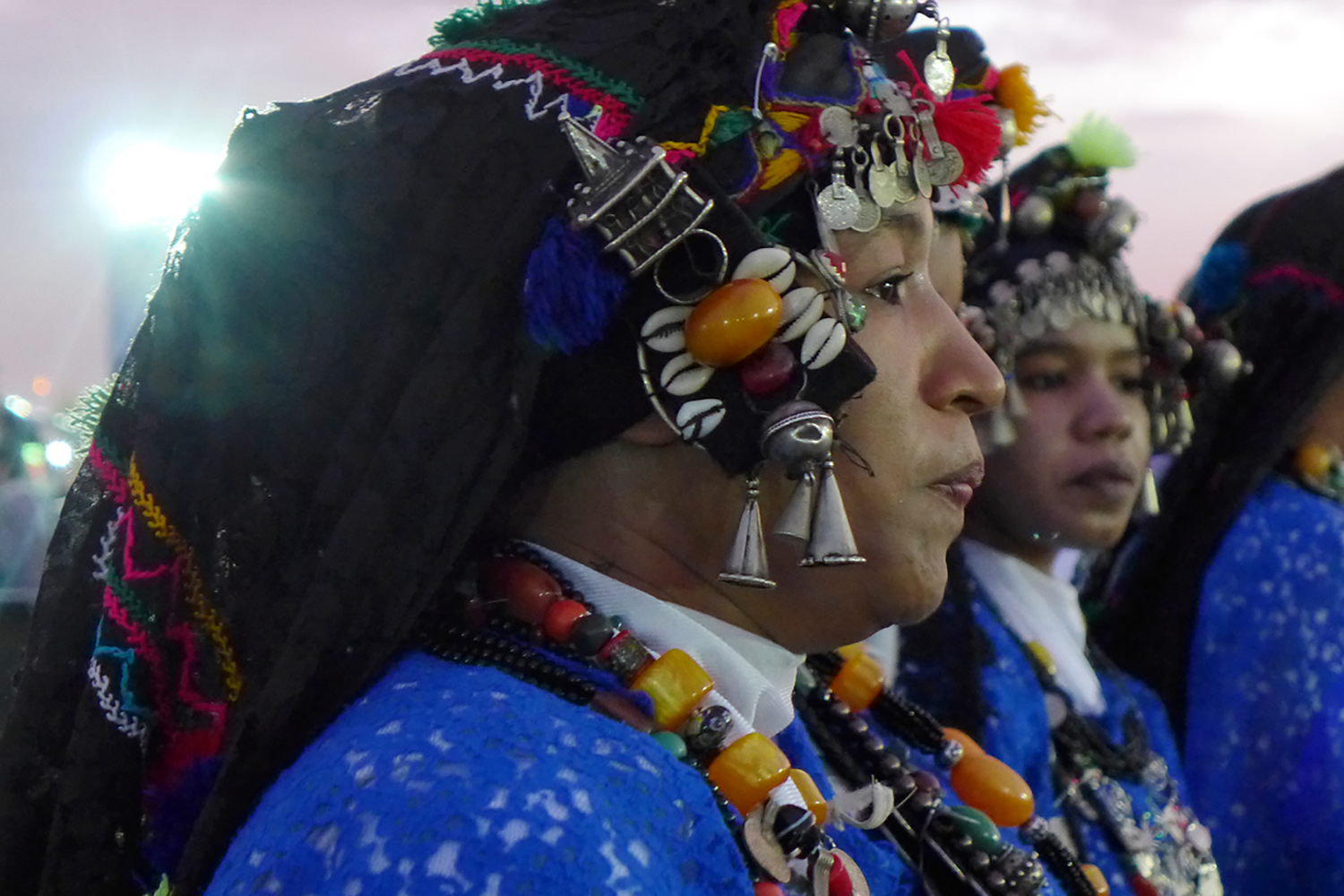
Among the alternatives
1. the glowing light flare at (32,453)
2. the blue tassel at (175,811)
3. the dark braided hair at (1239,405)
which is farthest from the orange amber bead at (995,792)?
the glowing light flare at (32,453)

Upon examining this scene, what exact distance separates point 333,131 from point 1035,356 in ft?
6.21

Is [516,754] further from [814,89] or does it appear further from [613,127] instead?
[814,89]

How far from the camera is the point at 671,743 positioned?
Answer: 139 centimetres

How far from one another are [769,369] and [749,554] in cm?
21

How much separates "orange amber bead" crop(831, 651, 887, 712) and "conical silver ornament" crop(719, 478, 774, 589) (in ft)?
2.11

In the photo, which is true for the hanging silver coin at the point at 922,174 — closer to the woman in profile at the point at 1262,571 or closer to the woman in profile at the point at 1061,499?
the woman in profile at the point at 1061,499

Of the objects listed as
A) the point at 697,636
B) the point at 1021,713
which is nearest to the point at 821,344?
the point at 697,636

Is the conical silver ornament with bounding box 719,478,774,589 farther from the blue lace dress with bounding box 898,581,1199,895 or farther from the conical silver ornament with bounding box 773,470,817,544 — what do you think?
the blue lace dress with bounding box 898,581,1199,895

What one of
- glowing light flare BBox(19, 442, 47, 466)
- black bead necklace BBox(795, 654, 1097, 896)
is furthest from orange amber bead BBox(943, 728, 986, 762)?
glowing light flare BBox(19, 442, 47, 466)

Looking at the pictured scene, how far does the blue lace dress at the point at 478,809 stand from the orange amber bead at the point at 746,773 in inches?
3.0

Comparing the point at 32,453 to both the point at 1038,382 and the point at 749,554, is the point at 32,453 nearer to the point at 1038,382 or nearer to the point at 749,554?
the point at 1038,382

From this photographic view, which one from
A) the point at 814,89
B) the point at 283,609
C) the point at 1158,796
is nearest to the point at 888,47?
the point at 814,89

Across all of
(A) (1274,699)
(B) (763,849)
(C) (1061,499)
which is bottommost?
(A) (1274,699)

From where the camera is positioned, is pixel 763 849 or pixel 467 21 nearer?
pixel 763 849
